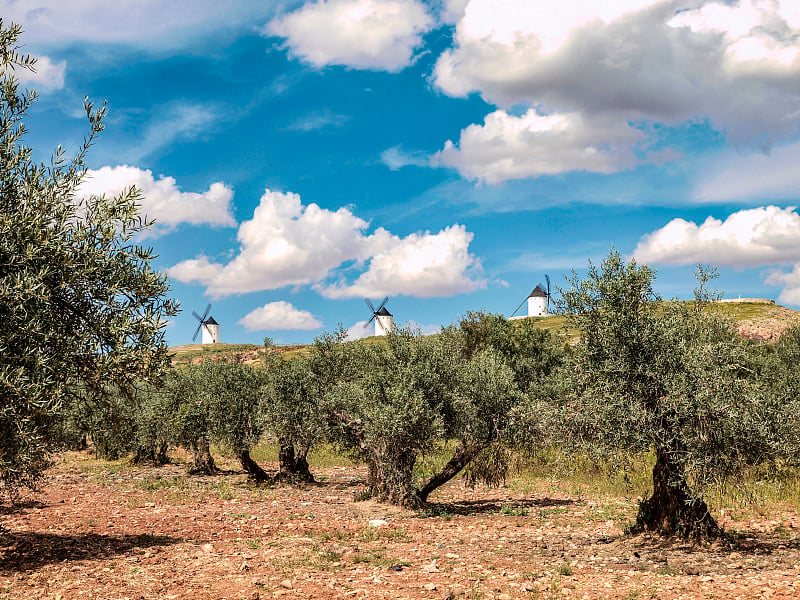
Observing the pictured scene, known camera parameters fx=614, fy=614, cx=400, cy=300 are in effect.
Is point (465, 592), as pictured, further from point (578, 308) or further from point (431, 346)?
point (431, 346)

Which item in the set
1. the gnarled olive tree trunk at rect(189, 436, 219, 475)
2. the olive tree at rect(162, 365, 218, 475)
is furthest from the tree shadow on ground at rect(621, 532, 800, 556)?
the gnarled olive tree trunk at rect(189, 436, 219, 475)

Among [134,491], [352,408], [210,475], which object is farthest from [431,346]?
[210,475]

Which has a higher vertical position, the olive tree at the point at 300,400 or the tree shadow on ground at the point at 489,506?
the olive tree at the point at 300,400

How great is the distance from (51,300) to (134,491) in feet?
72.6

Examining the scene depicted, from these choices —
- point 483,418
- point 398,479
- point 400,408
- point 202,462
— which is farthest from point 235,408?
point 483,418

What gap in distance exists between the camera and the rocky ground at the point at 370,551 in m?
15.2

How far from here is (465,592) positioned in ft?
48.8

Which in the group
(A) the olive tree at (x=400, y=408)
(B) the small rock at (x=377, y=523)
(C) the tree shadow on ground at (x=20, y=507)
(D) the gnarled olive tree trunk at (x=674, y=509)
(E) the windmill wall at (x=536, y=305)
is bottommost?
(B) the small rock at (x=377, y=523)

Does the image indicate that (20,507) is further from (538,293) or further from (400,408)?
(538,293)

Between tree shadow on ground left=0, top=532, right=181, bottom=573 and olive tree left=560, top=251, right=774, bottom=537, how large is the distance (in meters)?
14.6

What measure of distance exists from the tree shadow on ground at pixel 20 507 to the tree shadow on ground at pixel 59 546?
4238mm

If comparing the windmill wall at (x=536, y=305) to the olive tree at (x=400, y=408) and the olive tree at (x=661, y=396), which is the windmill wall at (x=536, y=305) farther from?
the olive tree at (x=661, y=396)

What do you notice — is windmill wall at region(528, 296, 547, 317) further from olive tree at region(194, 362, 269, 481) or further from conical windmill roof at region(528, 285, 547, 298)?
olive tree at region(194, 362, 269, 481)

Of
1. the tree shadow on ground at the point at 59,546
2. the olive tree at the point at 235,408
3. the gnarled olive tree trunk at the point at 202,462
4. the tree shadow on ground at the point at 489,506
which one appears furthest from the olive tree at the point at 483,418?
the gnarled olive tree trunk at the point at 202,462
